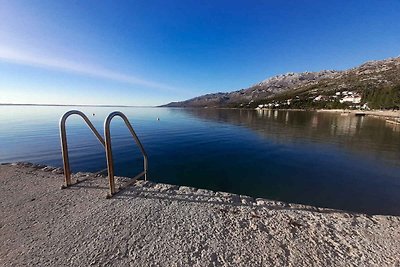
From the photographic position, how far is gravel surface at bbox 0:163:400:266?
3.83m

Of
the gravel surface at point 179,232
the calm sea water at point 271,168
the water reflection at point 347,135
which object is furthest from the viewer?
the water reflection at point 347,135

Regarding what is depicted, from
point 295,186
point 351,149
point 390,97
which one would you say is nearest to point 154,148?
point 295,186

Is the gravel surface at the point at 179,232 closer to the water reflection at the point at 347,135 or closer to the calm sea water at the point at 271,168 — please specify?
the calm sea water at the point at 271,168

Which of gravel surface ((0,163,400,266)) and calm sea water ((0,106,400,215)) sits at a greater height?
gravel surface ((0,163,400,266))

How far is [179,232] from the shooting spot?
182 inches

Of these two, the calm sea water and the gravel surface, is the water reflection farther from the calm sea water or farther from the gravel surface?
the gravel surface

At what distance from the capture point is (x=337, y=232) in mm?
4742

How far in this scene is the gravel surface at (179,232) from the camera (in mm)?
3832

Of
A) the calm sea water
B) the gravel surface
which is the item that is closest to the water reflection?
the calm sea water

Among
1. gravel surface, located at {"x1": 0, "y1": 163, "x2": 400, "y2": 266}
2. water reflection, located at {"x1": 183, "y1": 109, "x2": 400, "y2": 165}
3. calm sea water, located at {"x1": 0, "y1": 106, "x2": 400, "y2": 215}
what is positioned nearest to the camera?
gravel surface, located at {"x1": 0, "y1": 163, "x2": 400, "y2": 266}

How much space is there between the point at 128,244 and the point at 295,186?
32.5 ft

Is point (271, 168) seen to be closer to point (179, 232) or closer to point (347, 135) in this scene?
point (179, 232)

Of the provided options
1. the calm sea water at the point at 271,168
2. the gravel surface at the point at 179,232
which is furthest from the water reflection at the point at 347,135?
the gravel surface at the point at 179,232

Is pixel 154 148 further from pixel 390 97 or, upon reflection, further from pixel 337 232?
pixel 390 97
